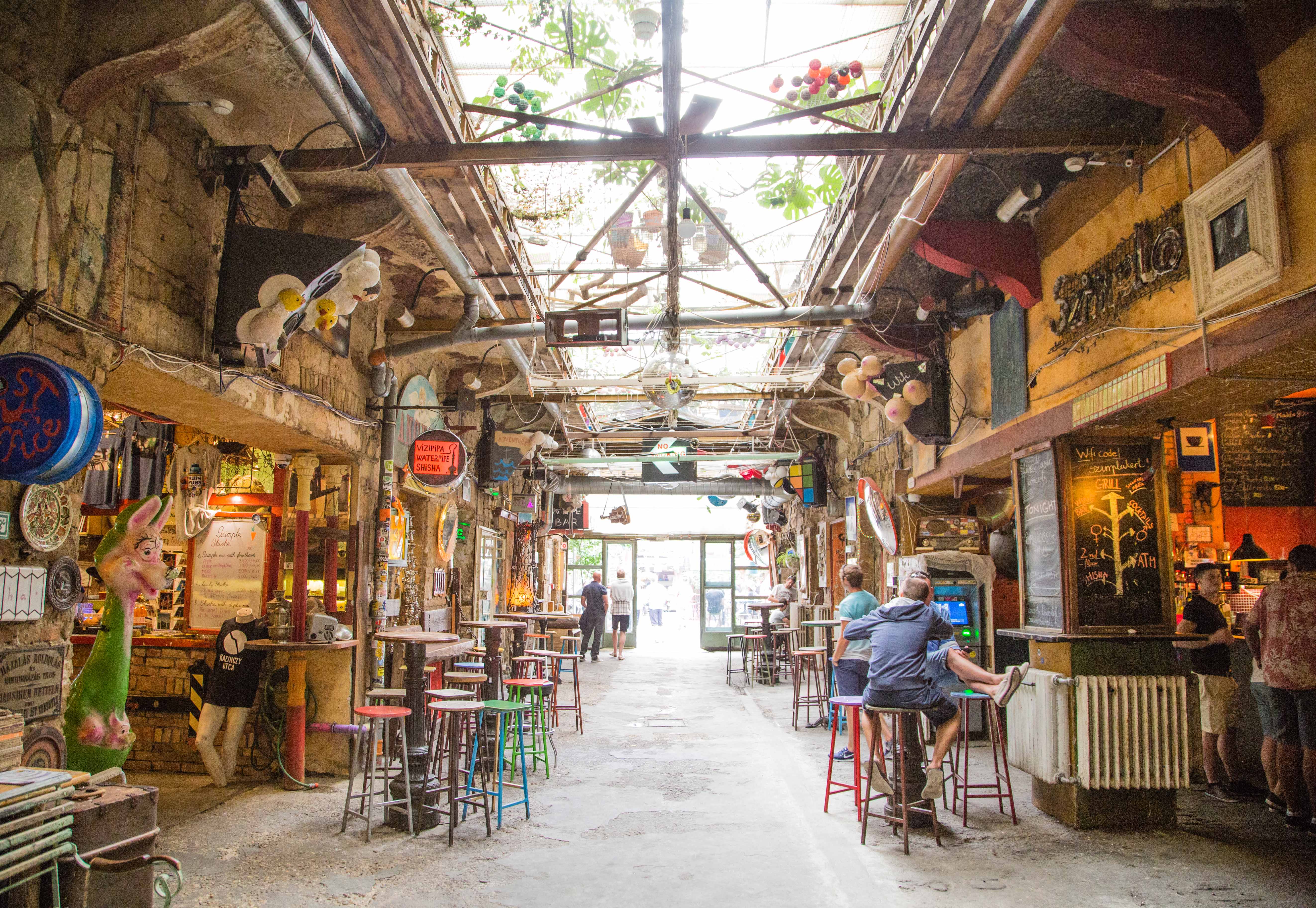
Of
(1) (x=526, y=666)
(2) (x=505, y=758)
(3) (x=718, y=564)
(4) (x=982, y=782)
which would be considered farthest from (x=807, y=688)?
(3) (x=718, y=564)

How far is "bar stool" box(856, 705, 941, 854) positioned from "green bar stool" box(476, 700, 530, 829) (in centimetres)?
206

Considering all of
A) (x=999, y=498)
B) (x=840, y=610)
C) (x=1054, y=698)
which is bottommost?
(x=1054, y=698)

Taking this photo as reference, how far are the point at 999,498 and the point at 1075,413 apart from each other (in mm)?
2962

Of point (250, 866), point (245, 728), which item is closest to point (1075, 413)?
point (250, 866)

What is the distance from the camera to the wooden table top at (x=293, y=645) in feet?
19.1

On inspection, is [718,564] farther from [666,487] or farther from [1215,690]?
[1215,690]

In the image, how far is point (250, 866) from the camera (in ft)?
14.0

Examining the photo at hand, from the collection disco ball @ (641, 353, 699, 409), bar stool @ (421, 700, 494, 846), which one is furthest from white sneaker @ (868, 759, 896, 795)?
disco ball @ (641, 353, 699, 409)

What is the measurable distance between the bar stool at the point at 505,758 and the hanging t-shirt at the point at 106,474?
8.54 feet

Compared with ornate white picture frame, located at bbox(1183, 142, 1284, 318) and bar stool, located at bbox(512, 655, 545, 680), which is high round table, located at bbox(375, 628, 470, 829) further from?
ornate white picture frame, located at bbox(1183, 142, 1284, 318)

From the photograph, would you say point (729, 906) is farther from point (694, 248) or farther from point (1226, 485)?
point (1226, 485)

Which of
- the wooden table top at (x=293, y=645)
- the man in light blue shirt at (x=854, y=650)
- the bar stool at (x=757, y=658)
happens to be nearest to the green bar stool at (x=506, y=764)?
the wooden table top at (x=293, y=645)

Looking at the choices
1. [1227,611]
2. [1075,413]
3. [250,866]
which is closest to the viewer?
[250,866]

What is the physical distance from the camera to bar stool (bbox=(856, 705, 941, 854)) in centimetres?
467
